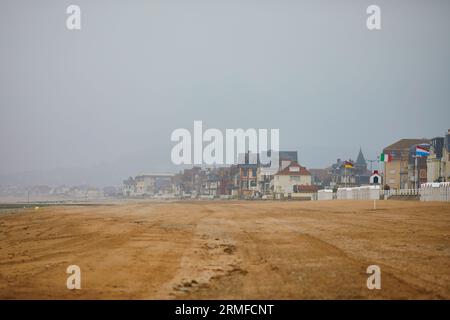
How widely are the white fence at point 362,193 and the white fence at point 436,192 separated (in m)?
5.73

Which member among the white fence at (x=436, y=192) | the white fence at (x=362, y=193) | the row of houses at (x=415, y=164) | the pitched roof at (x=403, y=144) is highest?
the pitched roof at (x=403, y=144)

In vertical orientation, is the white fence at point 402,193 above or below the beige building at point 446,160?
below

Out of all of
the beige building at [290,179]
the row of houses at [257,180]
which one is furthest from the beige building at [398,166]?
the beige building at [290,179]

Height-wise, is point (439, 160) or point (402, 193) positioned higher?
point (439, 160)

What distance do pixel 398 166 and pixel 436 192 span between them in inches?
2277

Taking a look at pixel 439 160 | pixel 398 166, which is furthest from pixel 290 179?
pixel 439 160

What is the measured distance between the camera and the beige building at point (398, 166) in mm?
94744

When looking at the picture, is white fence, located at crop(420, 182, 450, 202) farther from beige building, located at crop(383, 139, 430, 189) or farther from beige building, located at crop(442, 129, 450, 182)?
beige building, located at crop(383, 139, 430, 189)

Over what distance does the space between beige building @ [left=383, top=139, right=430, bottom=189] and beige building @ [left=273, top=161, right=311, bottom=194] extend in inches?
780

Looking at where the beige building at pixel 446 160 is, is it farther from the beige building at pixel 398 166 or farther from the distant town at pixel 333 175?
the beige building at pixel 398 166

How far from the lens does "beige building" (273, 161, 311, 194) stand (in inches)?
4437

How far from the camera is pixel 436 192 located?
40.9 m

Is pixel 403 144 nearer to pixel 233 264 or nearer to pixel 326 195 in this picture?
pixel 326 195

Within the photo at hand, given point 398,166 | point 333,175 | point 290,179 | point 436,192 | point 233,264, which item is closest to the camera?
point 233,264
